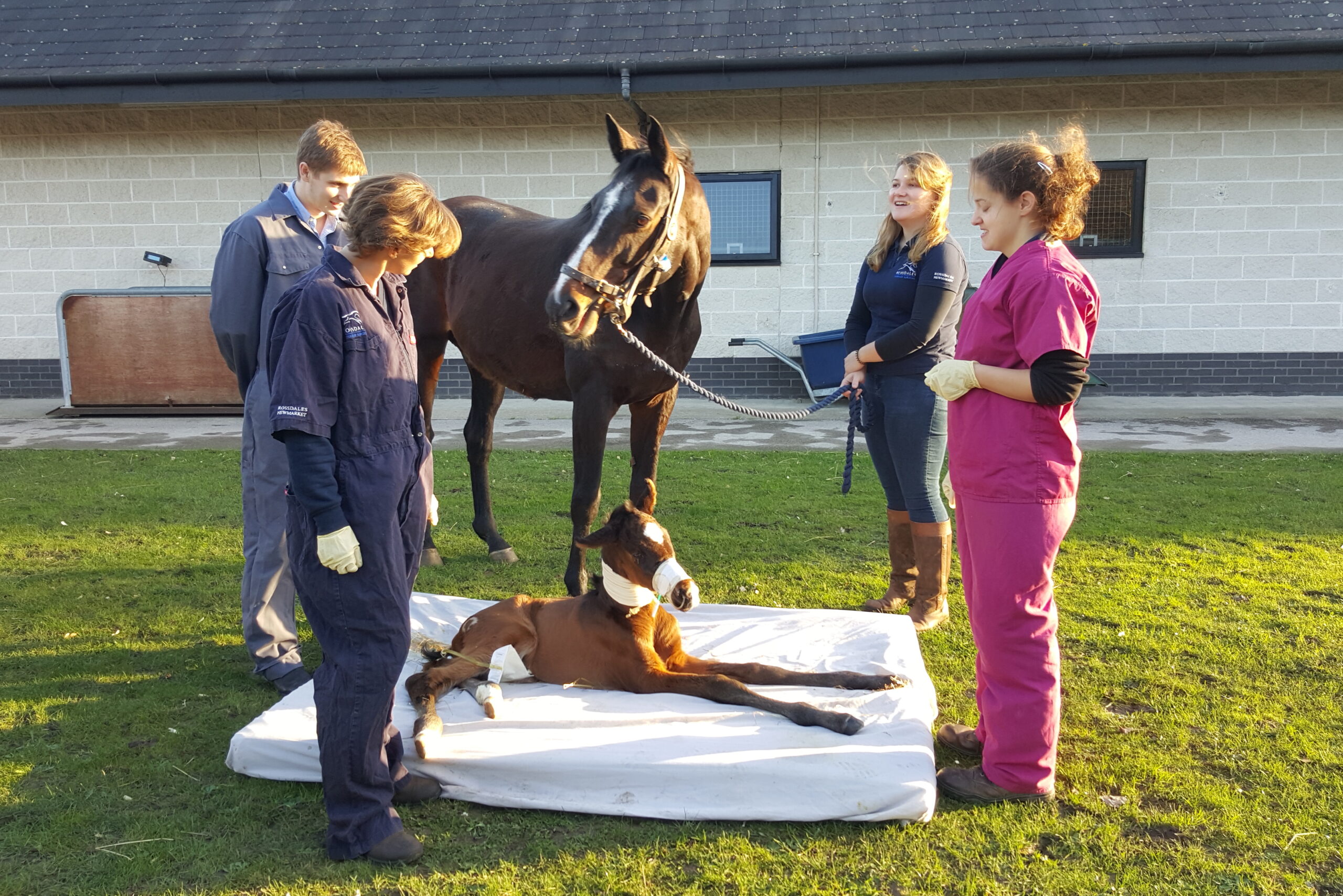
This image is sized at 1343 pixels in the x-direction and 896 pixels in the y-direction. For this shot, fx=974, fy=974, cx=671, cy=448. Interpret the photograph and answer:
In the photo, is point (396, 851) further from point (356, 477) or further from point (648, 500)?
point (648, 500)

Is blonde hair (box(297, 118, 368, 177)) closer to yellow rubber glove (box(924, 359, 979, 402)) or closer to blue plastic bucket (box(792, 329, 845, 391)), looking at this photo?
yellow rubber glove (box(924, 359, 979, 402))

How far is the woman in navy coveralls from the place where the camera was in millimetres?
2623

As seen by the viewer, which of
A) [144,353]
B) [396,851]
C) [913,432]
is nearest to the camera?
[396,851]

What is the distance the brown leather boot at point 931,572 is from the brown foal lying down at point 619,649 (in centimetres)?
107

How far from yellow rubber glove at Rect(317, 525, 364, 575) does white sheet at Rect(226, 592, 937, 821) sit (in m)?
0.90

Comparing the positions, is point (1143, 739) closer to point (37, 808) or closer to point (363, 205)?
point (363, 205)

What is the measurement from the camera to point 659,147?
14.0ft

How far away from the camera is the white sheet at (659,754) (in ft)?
9.91

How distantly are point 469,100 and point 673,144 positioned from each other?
26.4 feet

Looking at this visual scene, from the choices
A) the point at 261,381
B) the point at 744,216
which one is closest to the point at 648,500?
the point at 261,381

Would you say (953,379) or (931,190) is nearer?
(953,379)

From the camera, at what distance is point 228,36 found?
39.3ft

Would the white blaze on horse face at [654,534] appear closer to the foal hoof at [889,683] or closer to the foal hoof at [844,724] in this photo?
Result: the foal hoof at [844,724]

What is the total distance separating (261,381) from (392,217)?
1.50m
